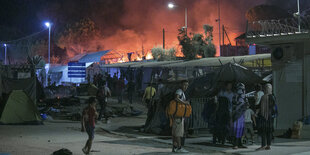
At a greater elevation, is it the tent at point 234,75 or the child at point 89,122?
the tent at point 234,75

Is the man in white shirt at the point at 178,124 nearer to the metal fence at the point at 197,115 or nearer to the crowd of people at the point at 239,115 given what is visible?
the crowd of people at the point at 239,115

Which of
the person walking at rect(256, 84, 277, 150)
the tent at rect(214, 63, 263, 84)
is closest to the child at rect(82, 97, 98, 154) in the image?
the person walking at rect(256, 84, 277, 150)

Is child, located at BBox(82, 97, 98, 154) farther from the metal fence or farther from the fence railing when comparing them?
the fence railing

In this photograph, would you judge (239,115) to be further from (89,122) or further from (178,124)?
(89,122)

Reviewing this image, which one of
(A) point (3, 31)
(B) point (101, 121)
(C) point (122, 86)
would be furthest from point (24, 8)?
(B) point (101, 121)

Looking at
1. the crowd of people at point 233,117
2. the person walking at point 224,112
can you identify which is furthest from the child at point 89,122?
the person walking at point 224,112

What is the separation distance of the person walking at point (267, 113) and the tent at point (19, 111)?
9093mm

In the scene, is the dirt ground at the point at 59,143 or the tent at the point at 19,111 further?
the tent at the point at 19,111

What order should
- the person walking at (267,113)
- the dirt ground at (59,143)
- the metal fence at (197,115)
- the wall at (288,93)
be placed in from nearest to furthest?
the dirt ground at (59,143), the person walking at (267,113), the metal fence at (197,115), the wall at (288,93)

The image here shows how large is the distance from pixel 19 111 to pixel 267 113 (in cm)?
983

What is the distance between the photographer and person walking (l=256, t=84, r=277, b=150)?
369 inches

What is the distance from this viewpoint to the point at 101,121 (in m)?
16.7

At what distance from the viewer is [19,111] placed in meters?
15.1

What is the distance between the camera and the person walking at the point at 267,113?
9367 mm
